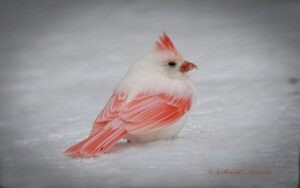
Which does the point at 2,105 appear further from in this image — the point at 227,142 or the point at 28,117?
the point at 227,142

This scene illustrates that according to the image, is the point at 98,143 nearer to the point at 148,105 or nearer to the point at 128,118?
the point at 128,118

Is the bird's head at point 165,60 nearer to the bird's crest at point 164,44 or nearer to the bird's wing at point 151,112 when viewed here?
the bird's crest at point 164,44

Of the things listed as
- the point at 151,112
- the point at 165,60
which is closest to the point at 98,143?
the point at 151,112

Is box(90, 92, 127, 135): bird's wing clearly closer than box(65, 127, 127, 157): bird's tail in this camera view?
No

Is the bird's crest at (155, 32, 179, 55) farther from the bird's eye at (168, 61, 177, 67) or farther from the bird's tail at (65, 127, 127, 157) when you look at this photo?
the bird's tail at (65, 127, 127, 157)

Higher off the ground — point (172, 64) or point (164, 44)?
point (164, 44)

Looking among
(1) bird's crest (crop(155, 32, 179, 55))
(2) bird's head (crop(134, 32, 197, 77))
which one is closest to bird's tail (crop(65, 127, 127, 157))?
(2) bird's head (crop(134, 32, 197, 77))
